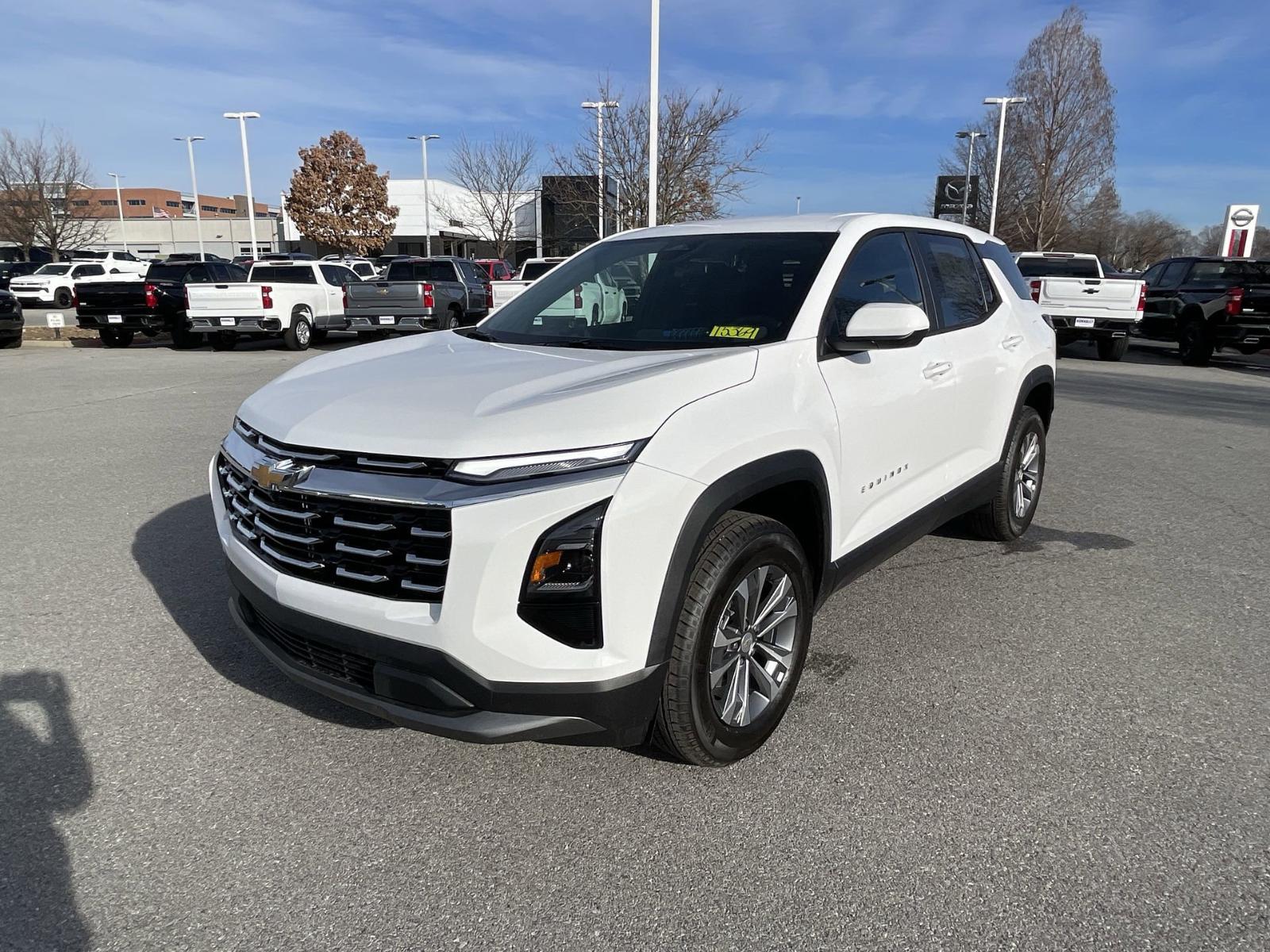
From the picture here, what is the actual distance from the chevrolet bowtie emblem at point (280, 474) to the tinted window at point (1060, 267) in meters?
18.8

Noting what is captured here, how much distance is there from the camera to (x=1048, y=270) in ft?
62.6

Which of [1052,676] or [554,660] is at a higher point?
[554,660]

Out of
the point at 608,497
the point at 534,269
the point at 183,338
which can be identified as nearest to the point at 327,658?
the point at 608,497

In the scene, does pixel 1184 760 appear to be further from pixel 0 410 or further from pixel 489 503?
pixel 0 410

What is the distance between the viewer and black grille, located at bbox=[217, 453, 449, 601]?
2.45 meters

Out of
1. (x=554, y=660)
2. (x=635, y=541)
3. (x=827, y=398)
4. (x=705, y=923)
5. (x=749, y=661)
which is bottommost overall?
(x=705, y=923)

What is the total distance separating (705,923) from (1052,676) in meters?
2.08

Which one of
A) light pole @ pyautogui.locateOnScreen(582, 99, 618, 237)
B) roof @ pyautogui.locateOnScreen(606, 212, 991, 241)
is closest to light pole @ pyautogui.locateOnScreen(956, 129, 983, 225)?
light pole @ pyautogui.locateOnScreen(582, 99, 618, 237)

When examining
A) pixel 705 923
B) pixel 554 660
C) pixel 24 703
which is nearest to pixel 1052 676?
pixel 705 923

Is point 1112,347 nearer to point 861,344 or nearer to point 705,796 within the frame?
point 861,344

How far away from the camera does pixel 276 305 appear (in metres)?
17.7

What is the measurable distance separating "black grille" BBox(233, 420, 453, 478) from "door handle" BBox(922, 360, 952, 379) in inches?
93.2

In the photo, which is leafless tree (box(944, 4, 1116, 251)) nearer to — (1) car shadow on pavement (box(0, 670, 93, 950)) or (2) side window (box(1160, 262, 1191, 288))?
(2) side window (box(1160, 262, 1191, 288))

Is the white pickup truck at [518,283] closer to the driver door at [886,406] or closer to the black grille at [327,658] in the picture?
the driver door at [886,406]
